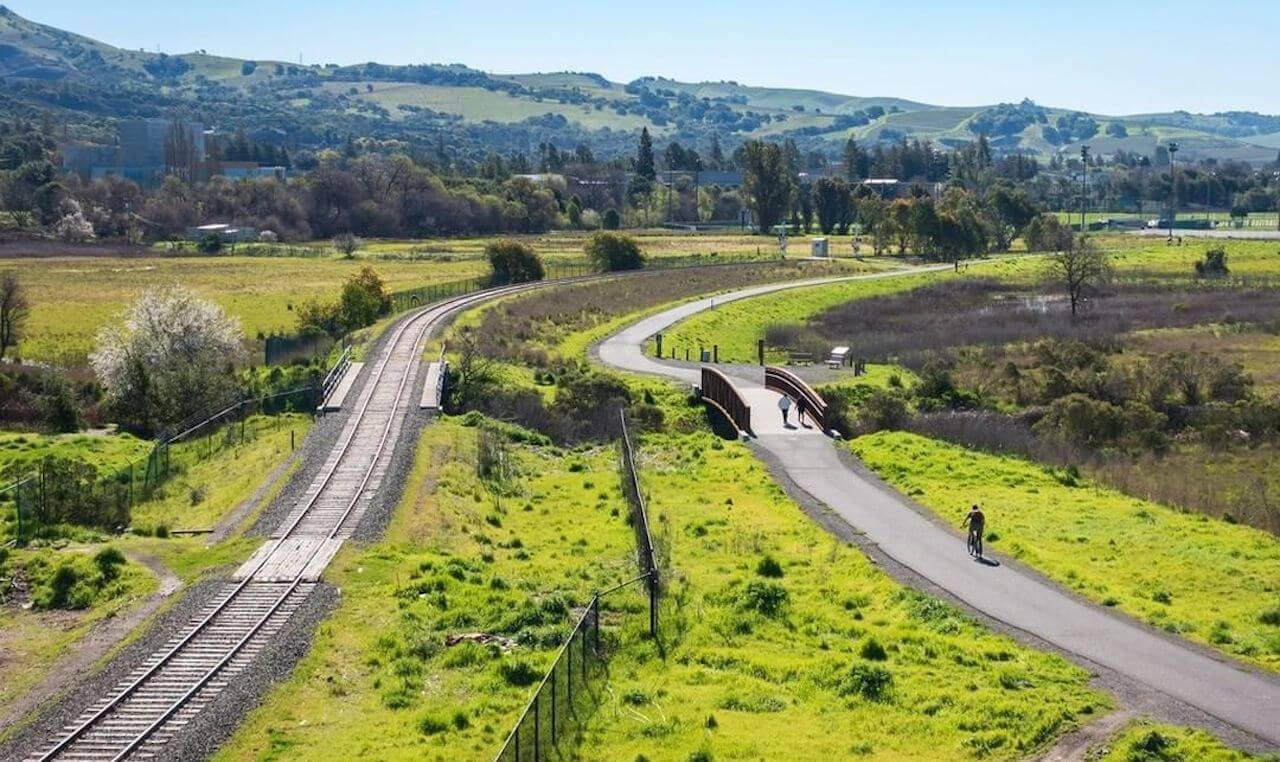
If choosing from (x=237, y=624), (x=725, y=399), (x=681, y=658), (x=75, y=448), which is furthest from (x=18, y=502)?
(x=725, y=399)

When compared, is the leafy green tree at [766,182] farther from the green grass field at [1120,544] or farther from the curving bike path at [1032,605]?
the green grass field at [1120,544]

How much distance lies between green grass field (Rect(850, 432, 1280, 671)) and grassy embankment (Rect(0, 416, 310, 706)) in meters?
15.7

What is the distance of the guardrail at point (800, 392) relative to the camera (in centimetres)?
4541

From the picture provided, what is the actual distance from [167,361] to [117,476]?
14.5 metres

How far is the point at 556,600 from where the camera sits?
26781 millimetres

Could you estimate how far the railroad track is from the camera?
20578 millimetres

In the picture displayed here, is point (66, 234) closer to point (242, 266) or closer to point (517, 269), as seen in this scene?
point (242, 266)

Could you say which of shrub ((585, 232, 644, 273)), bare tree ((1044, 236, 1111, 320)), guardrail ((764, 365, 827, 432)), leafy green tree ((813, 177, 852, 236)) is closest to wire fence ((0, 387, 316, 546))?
guardrail ((764, 365, 827, 432))

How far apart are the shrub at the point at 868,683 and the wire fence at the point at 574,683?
3.62 meters

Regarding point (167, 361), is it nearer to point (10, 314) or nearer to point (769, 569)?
point (10, 314)

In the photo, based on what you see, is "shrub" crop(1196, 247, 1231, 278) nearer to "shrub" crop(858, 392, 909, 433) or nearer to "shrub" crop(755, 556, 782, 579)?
"shrub" crop(858, 392, 909, 433)

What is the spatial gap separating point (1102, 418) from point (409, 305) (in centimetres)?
4611

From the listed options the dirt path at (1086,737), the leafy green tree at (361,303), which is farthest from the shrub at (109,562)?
the leafy green tree at (361,303)

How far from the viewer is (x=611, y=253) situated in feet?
357
